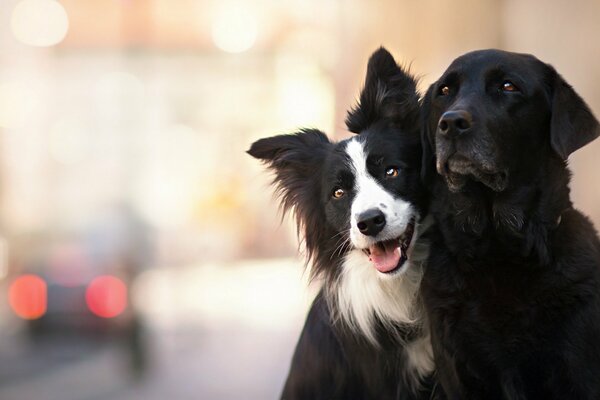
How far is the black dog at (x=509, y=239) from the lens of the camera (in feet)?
A: 12.5

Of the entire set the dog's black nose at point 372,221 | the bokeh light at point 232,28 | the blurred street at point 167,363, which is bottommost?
the blurred street at point 167,363

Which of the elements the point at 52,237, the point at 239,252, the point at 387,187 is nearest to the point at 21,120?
the point at 52,237

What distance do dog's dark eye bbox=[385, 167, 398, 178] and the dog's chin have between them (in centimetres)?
69

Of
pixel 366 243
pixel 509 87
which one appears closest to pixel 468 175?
pixel 509 87

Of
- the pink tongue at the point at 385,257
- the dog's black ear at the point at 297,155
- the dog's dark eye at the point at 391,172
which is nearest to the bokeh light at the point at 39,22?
the dog's black ear at the point at 297,155

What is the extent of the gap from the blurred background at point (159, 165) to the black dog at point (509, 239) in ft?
25.1

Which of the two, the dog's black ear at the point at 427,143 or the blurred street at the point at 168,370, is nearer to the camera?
the dog's black ear at the point at 427,143

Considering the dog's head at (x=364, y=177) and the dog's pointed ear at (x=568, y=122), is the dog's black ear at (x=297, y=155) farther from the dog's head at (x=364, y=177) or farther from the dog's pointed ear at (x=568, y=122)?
the dog's pointed ear at (x=568, y=122)

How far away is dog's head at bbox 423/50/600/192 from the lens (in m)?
3.94

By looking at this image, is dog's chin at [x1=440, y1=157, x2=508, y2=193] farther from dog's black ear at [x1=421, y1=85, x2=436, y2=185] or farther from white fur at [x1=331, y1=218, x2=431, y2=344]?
white fur at [x1=331, y1=218, x2=431, y2=344]

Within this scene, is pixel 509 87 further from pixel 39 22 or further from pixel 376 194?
pixel 39 22

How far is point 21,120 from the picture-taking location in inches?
799

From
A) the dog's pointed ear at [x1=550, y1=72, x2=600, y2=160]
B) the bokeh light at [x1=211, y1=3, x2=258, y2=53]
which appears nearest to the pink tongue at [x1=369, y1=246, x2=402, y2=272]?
the dog's pointed ear at [x1=550, y1=72, x2=600, y2=160]

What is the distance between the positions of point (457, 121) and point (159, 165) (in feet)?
49.5
